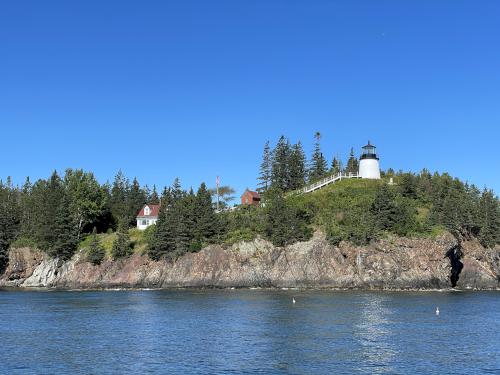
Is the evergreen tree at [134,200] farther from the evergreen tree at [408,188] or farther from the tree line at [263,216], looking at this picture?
the evergreen tree at [408,188]

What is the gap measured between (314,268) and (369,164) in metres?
41.9

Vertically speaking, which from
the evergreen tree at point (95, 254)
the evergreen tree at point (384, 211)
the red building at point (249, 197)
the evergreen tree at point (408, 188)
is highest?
the red building at point (249, 197)

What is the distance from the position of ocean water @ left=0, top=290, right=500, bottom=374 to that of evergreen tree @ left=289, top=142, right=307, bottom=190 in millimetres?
78137

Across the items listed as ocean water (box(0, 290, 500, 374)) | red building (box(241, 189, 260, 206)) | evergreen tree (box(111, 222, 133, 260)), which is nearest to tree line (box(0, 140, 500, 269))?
evergreen tree (box(111, 222, 133, 260))

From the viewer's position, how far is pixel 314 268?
369 feet

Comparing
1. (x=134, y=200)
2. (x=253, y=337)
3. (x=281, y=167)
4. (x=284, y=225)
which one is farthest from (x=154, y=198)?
(x=253, y=337)

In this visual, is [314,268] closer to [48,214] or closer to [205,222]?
[205,222]

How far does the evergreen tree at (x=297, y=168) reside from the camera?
162 metres

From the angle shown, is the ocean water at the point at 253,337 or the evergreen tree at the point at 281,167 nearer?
the ocean water at the point at 253,337

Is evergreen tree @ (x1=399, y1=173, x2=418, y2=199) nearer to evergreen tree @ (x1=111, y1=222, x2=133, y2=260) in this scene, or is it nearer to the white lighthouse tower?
the white lighthouse tower

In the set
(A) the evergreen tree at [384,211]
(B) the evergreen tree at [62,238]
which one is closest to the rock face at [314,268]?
(A) the evergreen tree at [384,211]

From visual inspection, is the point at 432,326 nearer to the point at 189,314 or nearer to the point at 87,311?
the point at 189,314

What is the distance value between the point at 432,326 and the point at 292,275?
5476cm

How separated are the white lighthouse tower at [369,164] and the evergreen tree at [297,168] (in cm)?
2111
